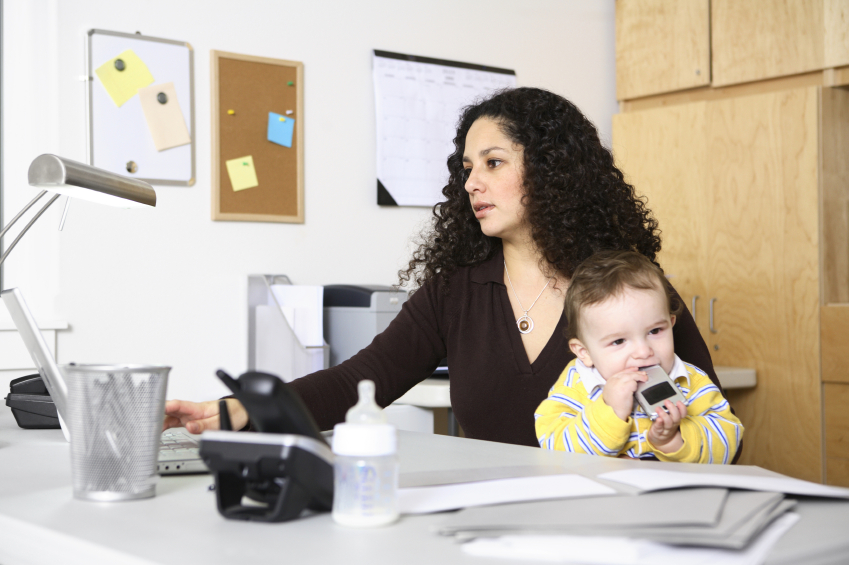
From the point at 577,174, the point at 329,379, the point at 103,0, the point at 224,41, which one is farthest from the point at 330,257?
the point at 329,379

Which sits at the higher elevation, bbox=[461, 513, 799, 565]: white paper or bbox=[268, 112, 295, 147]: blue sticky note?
bbox=[268, 112, 295, 147]: blue sticky note

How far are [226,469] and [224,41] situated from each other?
6.79 ft

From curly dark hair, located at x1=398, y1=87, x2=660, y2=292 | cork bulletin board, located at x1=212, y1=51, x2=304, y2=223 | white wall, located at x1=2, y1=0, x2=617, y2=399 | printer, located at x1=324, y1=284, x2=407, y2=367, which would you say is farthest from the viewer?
cork bulletin board, located at x1=212, y1=51, x2=304, y2=223

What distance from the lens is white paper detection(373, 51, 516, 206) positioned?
2.79 meters

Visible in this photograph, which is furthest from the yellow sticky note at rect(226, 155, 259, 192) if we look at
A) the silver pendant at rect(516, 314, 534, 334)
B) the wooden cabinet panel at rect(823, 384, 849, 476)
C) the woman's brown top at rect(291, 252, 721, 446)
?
the wooden cabinet panel at rect(823, 384, 849, 476)

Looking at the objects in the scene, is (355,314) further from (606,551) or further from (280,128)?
(606,551)

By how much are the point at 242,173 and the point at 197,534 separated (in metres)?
1.98

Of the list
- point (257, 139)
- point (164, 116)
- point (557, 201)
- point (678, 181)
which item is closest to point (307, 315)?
point (257, 139)

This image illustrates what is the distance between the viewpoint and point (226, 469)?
65 cm

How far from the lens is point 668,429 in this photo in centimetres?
107

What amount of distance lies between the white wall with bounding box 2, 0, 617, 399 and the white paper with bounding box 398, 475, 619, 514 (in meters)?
1.76

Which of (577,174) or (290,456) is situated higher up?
(577,174)

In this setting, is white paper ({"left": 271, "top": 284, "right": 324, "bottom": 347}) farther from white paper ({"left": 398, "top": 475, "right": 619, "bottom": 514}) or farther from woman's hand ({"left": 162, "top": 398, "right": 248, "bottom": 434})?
white paper ({"left": 398, "top": 475, "right": 619, "bottom": 514})

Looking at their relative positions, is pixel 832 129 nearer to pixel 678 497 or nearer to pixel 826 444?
pixel 826 444
